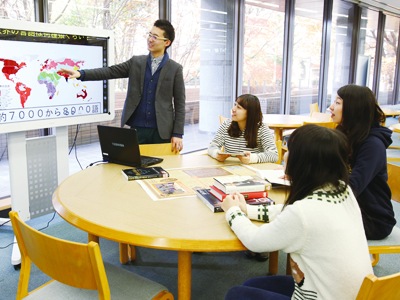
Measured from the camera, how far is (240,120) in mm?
2570

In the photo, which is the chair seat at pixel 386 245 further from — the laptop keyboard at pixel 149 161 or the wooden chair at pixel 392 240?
the laptop keyboard at pixel 149 161

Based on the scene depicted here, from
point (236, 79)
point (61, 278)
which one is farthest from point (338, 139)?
point (236, 79)

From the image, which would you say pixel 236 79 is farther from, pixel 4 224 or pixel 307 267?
pixel 307 267

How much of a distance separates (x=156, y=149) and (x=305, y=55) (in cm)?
554

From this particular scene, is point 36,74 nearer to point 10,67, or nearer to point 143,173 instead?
point 10,67

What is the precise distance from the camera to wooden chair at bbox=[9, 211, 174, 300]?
106cm

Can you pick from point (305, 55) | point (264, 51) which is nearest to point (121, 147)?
point (264, 51)

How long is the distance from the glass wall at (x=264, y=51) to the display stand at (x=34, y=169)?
12.2 ft

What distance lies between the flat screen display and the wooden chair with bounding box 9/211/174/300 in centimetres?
142

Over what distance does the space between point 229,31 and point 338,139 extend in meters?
4.83

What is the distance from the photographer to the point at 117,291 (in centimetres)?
137

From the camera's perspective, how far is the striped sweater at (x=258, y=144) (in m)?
2.37

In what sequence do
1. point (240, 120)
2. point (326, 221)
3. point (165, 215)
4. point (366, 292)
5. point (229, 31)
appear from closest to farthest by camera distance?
1. point (366, 292)
2. point (326, 221)
3. point (165, 215)
4. point (240, 120)
5. point (229, 31)

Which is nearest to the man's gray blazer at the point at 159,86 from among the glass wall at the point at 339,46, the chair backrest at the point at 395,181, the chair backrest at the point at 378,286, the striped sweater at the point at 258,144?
the striped sweater at the point at 258,144
